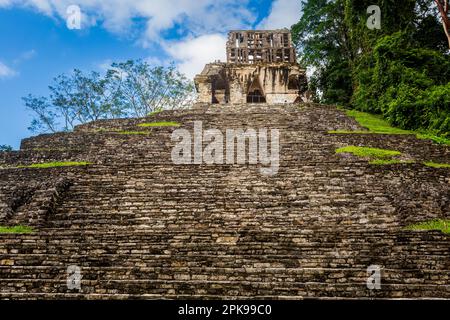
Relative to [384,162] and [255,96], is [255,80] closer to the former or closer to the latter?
[255,96]

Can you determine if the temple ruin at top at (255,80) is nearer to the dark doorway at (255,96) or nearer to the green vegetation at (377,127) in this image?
the dark doorway at (255,96)

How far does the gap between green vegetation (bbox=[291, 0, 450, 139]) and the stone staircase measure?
2.86 meters

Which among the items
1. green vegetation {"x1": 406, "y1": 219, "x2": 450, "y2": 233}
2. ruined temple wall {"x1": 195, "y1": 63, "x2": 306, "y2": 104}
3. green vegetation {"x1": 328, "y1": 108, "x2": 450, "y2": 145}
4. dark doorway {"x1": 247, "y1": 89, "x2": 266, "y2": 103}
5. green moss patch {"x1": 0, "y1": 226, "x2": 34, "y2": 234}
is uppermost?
ruined temple wall {"x1": 195, "y1": 63, "x2": 306, "y2": 104}

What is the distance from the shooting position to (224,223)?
7918 millimetres

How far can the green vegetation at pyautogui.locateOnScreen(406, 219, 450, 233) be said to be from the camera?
7.43 meters

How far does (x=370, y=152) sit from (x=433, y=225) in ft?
13.4

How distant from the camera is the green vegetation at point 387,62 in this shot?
1534 cm

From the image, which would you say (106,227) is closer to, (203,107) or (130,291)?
(130,291)

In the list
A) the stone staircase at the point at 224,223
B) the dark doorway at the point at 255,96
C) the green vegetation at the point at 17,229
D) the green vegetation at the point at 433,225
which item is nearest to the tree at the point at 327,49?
the dark doorway at the point at 255,96

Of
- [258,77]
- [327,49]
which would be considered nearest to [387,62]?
[327,49]

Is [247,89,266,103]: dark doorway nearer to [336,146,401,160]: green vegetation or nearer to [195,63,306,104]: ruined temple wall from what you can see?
[195,63,306,104]: ruined temple wall

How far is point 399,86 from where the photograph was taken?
1673 centimetres

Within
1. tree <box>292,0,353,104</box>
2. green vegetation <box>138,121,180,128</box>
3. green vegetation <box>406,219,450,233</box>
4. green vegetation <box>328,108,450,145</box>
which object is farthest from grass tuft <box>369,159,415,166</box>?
tree <box>292,0,353,104</box>
